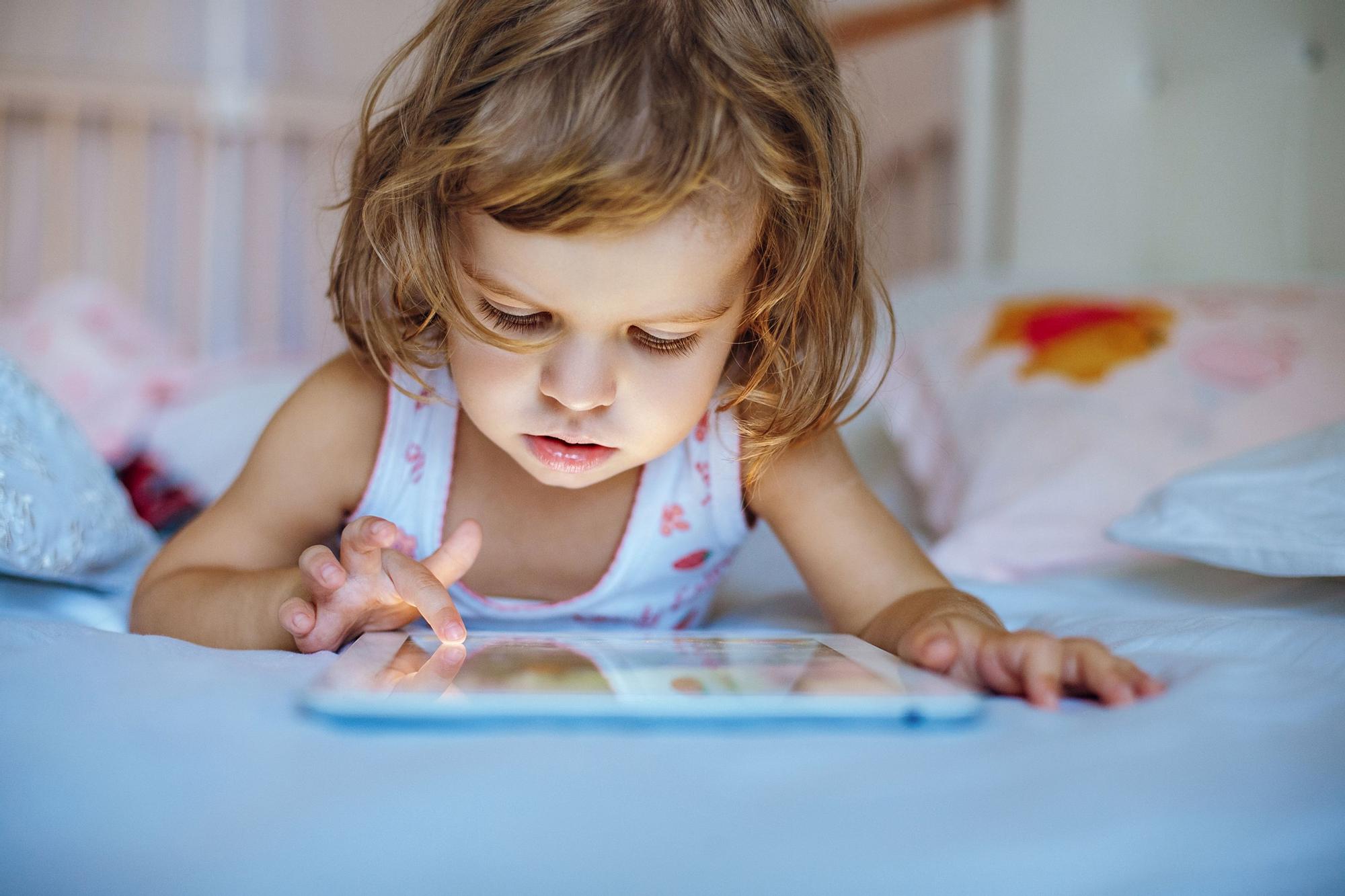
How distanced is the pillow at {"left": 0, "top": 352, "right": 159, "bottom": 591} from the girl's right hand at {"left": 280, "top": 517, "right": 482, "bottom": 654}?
192mm

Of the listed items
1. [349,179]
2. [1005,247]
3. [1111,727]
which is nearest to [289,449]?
[349,179]

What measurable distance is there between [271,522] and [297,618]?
0.20 m

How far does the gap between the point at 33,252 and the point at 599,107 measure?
2044 mm

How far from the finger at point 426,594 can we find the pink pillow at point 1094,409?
51 centimetres

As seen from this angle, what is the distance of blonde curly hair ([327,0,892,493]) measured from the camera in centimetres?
62

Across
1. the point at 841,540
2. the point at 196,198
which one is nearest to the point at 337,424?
the point at 841,540

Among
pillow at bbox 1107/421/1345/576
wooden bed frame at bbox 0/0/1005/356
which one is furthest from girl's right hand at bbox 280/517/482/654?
wooden bed frame at bbox 0/0/1005/356

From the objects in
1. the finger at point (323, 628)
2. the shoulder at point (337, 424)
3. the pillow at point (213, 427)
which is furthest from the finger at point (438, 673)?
the pillow at point (213, 427)

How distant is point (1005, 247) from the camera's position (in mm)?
1881

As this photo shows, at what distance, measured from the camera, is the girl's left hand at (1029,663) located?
54cm

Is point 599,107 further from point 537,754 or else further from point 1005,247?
point 1005,247

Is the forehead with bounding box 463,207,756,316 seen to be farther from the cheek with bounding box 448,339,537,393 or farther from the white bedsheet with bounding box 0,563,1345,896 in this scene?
the white bedsheet with bounding box 0,563,1345,896

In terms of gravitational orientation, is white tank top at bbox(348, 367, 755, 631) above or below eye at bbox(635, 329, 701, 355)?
below

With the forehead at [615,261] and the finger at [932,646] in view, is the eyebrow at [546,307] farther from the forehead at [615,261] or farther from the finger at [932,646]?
the finger at [932,646]
